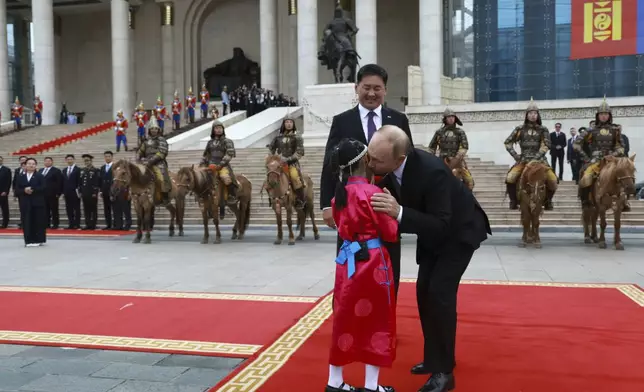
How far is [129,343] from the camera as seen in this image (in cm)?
506

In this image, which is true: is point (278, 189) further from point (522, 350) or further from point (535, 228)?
point (522, 350)

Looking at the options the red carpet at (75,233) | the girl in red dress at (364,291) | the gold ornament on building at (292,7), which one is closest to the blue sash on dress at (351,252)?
the girl in red dress at (364,291)

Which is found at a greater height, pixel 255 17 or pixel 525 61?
pixel 255 17

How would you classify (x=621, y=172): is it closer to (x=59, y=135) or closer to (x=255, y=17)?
(x=59, y=135)

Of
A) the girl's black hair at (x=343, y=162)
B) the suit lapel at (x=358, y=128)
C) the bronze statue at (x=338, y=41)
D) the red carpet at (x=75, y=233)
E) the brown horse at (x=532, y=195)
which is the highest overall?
the bronze statue at (x=338, y=41)

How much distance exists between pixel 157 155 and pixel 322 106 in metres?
13.3

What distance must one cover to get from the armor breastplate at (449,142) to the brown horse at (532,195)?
128cm

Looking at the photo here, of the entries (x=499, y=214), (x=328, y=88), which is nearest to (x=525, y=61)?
(x=328, y=88)

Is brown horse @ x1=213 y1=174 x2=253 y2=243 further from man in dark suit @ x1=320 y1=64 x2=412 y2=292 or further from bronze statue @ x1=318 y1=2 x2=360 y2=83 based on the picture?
bronze statue @ x1=318 y1=2 x2=360 y2=83

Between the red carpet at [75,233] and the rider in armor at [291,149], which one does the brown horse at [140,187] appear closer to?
the red carpet at [75,233]

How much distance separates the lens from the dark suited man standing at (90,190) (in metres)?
16.4

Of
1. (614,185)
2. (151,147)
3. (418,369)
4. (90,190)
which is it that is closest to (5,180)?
(90,190)

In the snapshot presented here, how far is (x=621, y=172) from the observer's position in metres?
10.5

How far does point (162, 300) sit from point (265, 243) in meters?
5.94
